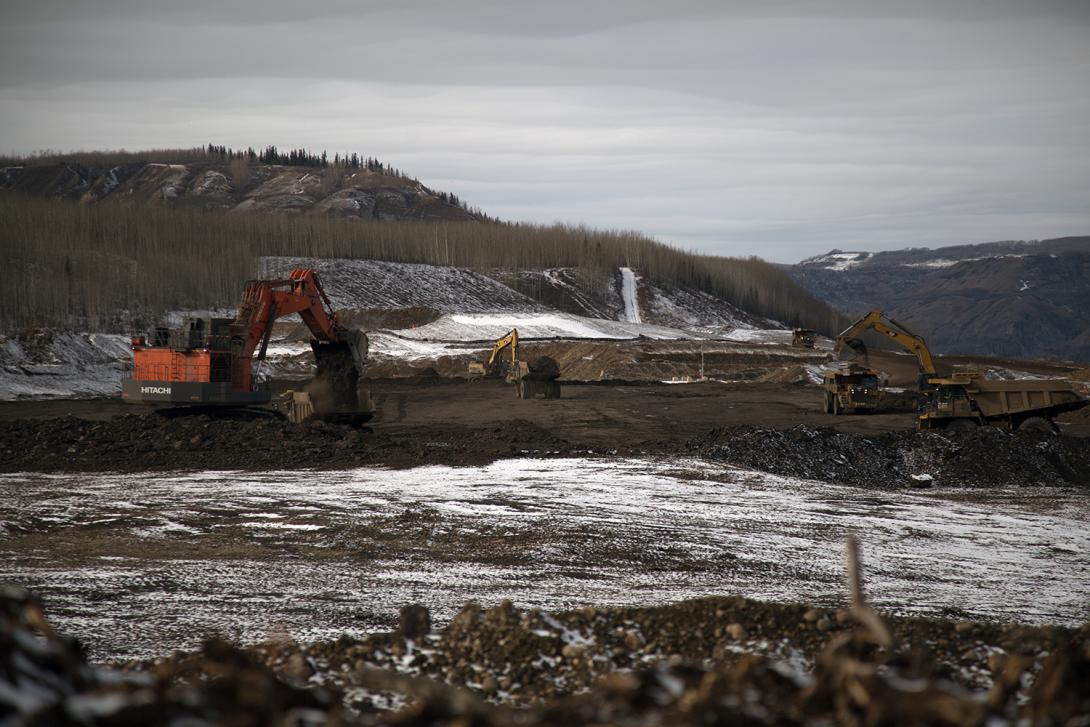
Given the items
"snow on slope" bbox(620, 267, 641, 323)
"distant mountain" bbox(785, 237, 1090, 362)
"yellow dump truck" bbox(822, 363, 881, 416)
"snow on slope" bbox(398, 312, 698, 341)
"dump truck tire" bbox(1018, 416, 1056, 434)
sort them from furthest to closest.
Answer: "distant mountain" bbox(785, 237, 1090, 362) → "snow on slope" bbox(620, 267, 641, 323) → "snow on slope" bbox(398, 312, 698, 341) → "yellow dump truck" bbox(822, 363, 881, 416) → "dump truck tire" bbox(1018, 416, 1056, 434)

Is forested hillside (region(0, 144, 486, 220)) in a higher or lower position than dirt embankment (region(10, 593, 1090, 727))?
higher

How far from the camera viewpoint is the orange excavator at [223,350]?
24250mm

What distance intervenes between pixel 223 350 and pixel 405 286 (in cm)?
6602

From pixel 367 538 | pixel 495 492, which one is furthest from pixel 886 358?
pixel 367 538

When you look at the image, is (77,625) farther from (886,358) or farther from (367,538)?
(886,358)

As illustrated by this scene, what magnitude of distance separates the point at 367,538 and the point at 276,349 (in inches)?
1791

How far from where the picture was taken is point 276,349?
57.6 meters

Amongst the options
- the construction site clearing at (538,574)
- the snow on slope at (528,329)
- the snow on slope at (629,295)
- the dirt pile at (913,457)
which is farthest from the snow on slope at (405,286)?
the dirt pile at (913,457)

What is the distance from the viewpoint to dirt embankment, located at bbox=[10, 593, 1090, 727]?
2992 millimetres

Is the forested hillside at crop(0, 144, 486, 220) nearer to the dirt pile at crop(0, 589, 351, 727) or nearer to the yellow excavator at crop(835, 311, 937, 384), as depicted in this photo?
the yellow excavator at crop(835, 311, 937, 384)

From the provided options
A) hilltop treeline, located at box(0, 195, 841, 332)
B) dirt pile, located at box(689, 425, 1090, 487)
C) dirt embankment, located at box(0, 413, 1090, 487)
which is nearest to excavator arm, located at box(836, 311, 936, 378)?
dirt embankment, located at box(0, 413, 1090, 487)

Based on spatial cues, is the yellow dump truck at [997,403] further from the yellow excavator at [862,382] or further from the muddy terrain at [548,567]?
the yellow excavator at [862,382]

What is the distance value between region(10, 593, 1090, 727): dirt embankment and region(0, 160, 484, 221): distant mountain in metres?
153

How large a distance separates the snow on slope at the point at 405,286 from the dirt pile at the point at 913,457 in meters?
62.2
